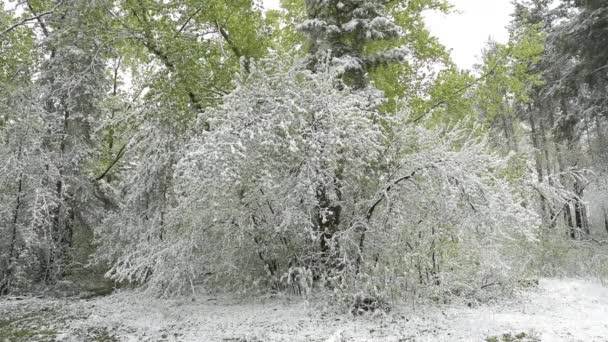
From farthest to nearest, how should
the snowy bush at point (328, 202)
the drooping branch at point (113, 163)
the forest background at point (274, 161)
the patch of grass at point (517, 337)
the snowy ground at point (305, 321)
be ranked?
the drooping branch at point (113, 163), the forest background at point (274, 161), the snowy bush at point (328, 202), the snowy ground at point (305, 321), the patch of grass at point (517, 337)

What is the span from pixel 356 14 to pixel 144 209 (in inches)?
232

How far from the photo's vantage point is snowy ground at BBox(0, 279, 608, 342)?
507 centimetres

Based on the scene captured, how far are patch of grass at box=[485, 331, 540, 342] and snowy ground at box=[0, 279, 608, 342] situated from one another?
0.04ft

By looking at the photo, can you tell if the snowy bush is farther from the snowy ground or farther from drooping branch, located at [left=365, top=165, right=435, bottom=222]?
the snowy ground

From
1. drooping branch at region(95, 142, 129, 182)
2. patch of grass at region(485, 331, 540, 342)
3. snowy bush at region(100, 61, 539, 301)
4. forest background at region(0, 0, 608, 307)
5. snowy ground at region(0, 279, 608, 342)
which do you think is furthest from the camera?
drooping branch at region(95, 142, 129, 182)

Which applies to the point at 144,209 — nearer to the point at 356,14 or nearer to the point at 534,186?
the point at 356,14

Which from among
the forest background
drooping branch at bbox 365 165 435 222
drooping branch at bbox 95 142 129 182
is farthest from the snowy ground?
drooping branch at bbox 95 142 129 182

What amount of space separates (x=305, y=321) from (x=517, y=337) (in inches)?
97.8

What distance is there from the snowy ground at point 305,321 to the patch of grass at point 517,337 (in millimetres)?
11

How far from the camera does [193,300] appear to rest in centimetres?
737

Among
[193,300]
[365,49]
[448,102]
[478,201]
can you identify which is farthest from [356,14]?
[193,300]

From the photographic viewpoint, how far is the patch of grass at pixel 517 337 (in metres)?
4.71

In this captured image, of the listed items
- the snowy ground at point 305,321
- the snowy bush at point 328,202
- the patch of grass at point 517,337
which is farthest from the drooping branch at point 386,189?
the patch of grass at point 517,337

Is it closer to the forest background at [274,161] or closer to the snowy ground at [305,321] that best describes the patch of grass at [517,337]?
the snowy ground at [305,321]
